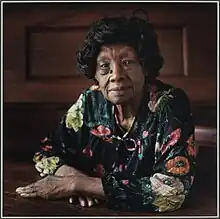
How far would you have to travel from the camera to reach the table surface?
0.96 metres

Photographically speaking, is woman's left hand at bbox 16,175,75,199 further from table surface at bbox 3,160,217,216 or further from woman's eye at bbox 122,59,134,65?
woman's eye at bbox 122,59,134,65

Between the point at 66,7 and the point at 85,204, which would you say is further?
the point at 66,7

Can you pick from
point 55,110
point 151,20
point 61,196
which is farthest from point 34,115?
point 151,20

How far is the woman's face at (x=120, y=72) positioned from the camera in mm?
976

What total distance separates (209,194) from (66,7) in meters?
0.55

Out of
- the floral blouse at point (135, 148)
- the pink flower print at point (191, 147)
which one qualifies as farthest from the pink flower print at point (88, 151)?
the pink flower print at point (191, 147)

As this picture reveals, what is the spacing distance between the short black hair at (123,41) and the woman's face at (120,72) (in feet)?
0.04

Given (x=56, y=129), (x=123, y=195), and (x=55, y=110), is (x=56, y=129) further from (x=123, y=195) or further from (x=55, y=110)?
(x=123, y=195)

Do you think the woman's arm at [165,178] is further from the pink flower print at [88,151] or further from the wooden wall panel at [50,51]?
the wooden wall panel at [50,51]

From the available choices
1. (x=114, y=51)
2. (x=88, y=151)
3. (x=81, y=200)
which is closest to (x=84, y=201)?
(x=81, y=200)

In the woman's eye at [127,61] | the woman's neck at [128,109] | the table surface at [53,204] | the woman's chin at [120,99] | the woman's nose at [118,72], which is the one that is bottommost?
the table surface at [53,204]

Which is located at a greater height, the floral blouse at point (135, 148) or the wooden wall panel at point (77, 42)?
the wooden wall panel at point (77, 42)

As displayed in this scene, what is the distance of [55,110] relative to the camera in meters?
1.04

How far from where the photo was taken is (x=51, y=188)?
3.19ft
